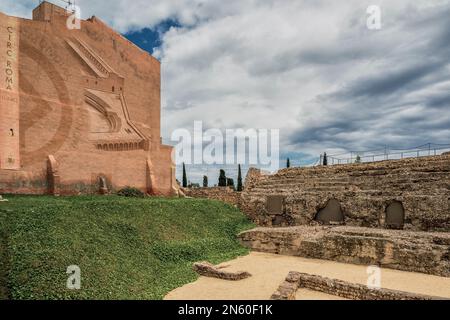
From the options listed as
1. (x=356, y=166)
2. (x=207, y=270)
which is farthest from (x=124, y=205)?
(x=356, y=166)

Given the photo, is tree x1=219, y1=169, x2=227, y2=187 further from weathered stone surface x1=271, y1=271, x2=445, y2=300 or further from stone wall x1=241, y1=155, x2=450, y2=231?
weathered stone surface x1=271, y1=271, x2=445, y2=300

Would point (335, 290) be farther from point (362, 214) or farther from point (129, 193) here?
point (129, 193)

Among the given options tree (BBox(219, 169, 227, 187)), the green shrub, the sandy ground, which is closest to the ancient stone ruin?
the sandy ground

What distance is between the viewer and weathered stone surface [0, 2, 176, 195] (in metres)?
17.6

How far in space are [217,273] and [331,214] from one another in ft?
35.4

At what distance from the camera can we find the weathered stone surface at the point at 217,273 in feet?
37.7

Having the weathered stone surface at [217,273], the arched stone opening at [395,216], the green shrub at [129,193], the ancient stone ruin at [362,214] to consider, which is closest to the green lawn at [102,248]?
the weathered stone surface at [217,273]

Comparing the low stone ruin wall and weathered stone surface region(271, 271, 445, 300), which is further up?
the low stone ruin wall

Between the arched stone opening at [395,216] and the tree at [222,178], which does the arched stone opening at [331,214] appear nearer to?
the arched stone opening at [395,216]

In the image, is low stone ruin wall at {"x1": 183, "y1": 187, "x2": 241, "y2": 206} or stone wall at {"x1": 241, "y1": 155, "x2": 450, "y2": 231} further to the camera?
low stone ruin wall at {"x1": 183, "y1": 187, "x2": 241, "y2": 206}

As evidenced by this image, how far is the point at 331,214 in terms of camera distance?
63.9 ft

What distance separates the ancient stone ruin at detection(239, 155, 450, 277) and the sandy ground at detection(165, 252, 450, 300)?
77cm

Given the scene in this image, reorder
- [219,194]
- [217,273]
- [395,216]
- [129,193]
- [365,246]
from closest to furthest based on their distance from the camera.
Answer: [217,273], [365,246], [395,216], [129,193], [219,194]

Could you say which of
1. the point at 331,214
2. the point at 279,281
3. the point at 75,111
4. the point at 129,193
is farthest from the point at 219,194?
the point at 279,281
